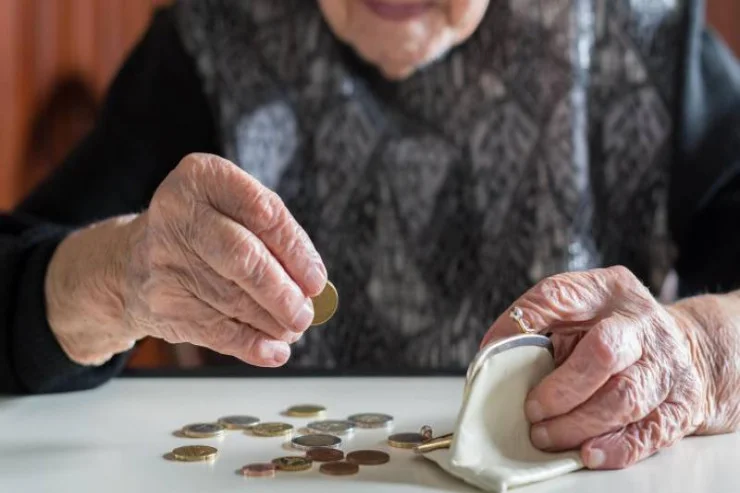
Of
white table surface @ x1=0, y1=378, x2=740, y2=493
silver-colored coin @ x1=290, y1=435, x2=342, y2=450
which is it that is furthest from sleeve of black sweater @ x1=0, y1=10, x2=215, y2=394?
silver-colored coin @ x1=290, y1=435, x2=342, y2=450

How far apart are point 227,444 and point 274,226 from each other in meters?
0.20

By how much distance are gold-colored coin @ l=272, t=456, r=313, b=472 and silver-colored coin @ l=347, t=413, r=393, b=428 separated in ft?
0.43

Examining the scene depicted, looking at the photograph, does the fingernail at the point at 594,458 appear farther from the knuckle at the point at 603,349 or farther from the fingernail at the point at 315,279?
the fingernail at the point at 315,279

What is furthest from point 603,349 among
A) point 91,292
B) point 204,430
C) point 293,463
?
point 91,292

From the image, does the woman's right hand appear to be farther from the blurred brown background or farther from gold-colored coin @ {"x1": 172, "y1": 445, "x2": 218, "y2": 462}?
the blurred brown background

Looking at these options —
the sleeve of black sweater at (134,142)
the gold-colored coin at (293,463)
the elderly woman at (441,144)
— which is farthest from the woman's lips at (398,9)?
the gold-colored coin at (293,463)

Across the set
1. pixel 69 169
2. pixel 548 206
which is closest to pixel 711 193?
pixel 548 206

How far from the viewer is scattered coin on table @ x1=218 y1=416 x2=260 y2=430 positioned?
84 cm

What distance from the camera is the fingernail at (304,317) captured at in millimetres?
729

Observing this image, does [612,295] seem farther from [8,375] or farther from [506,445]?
[8,375]

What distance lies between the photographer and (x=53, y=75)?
1.67m

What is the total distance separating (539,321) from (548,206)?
0.64 metres

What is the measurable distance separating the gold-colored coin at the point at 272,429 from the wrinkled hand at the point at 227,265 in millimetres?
87

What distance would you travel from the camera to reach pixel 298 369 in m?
1.13
